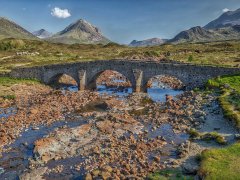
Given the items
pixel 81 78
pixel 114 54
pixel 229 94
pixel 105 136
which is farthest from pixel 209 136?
pixel 114 54

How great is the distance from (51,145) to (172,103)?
1894cm

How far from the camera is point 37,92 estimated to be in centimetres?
5856

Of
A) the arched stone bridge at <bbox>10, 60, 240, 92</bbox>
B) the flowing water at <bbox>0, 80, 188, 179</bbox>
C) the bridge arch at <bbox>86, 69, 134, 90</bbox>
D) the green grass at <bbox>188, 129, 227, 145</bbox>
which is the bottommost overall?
the flowing water at <bbox>0, 80, 188, 179</bbox>

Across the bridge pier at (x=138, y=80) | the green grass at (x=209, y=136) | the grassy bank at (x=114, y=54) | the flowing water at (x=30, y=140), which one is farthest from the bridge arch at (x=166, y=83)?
the green grass at (x=209, y=136)

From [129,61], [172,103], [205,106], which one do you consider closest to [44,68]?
[129,61]

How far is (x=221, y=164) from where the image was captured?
76.0 feet

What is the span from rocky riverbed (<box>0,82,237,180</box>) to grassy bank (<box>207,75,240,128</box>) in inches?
35.2

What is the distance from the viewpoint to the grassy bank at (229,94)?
34.2 m

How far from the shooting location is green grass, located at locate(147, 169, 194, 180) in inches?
899

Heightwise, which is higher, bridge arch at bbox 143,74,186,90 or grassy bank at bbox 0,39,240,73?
grassy bank at bbox 0,39,240,73

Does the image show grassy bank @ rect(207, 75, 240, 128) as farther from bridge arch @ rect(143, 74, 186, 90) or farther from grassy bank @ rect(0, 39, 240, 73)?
grassy bank @ rect(0, 39, 240, 73)

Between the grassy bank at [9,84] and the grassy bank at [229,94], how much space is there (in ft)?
101

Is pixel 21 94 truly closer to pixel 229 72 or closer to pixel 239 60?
pixel 229 72

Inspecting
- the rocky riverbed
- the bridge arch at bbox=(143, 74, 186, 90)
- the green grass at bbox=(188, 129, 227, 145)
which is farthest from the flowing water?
Answer: the bridge arch at bbox=(143, 74, 186, 90)
